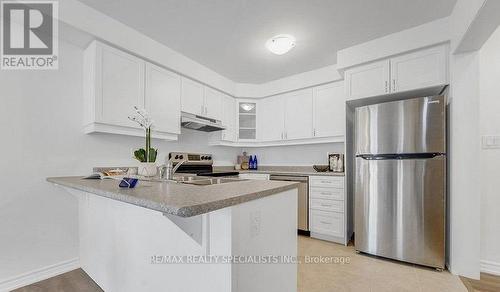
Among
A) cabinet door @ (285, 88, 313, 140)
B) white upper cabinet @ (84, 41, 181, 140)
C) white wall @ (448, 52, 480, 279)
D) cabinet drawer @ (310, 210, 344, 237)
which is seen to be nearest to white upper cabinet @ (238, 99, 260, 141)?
cabinet door @ (285, 88, 313, 140)

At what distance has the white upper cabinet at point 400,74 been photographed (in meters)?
2.12

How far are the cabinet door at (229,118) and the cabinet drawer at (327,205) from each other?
1652mm

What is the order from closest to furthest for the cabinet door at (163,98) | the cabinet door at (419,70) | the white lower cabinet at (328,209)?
Answer: the cabinet door at (419,70), the cabinet door at (163,98), the white lower cabinet at (328,209)

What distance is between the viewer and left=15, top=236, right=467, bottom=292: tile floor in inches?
68.1

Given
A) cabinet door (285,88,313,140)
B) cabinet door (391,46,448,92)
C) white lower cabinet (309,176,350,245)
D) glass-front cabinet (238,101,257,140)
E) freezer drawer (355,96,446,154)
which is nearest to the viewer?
freezer drawer (355,96,446,154)

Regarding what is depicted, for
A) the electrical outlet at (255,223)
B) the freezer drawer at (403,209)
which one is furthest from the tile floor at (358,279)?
the electrical outlet at (255,223)

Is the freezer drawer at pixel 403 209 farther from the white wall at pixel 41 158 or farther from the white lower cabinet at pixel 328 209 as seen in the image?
the white wall at pixel 41 158

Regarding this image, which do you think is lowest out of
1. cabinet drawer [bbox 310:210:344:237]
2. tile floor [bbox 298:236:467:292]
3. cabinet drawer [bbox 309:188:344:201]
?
tile floor [bbox 298:236:467:292]

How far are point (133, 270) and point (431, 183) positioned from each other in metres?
2.54

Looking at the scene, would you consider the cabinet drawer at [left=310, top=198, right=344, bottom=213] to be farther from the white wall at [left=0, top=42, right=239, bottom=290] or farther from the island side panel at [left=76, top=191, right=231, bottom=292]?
the white wall at [left=0, top=42, right=239, bottom=290]

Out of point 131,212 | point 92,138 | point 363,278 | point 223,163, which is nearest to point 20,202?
point 92,138

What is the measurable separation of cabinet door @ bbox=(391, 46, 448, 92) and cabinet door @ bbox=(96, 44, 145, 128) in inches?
109

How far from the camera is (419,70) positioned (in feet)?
7.23

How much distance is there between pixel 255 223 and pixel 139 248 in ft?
2.74
